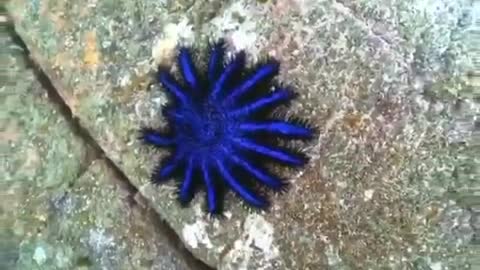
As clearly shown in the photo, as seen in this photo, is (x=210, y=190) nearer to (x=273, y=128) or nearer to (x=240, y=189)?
(x=240, y=189)

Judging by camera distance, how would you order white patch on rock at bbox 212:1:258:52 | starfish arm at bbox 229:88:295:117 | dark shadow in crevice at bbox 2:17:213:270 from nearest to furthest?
1. starfish arm at bbox 229:88:295:117
2. white patch on rock at bbox 212:1:258:52
3. dark shadow in crevice at bbox 2:17:213:270

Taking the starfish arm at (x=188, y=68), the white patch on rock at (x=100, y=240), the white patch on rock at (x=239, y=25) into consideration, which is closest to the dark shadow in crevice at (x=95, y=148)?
the white patch on rock at (x=100, y=240)

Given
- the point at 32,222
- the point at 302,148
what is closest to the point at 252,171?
the point at 302,148

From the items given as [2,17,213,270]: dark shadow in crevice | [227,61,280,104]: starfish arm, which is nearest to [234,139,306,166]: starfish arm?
[227,61,280,104]: starfish arm

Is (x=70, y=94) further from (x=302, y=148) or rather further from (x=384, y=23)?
(x=384, y=23)

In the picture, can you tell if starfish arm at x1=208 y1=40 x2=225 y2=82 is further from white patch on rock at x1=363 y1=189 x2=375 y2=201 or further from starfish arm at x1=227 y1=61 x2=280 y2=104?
white patch on rock at x1=363 y1=189 x2=375 y2=201

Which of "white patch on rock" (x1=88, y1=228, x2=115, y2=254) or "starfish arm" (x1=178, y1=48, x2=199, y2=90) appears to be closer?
"starfish arm" (x1=178, y1=48, x2=199, y2=90)

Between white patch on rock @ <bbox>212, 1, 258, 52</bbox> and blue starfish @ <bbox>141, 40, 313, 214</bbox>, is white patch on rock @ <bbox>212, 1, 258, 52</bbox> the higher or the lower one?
the higher one
